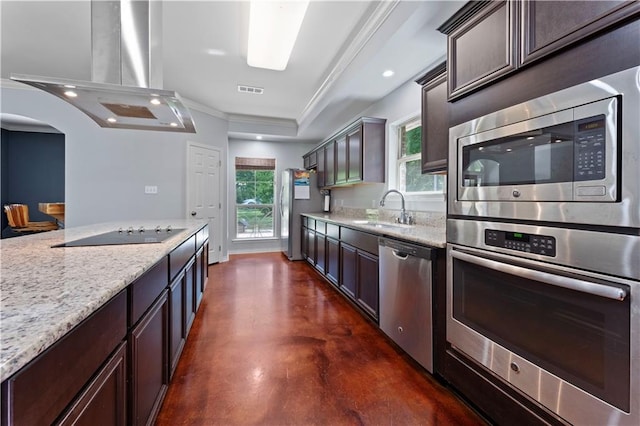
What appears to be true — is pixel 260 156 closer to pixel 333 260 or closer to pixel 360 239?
pixel 333 260

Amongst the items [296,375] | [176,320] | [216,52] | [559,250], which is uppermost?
[216,52]

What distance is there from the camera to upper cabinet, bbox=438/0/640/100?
101cm

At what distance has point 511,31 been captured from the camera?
131 cm

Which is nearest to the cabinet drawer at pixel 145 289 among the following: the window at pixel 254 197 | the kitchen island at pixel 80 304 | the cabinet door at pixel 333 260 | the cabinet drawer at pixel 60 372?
the kitchen island at pixel 80 304

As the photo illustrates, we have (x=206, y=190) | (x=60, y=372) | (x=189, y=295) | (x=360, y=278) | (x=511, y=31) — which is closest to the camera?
(x=60, y=372)

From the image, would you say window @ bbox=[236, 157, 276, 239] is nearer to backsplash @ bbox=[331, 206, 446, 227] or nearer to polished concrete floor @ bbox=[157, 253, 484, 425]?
backsplash @ bbox=[331, 206, 446, 227]

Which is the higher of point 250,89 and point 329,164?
point 250,89

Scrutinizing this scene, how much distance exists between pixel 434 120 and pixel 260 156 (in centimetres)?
450

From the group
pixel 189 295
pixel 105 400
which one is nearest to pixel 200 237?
pixel 189 295

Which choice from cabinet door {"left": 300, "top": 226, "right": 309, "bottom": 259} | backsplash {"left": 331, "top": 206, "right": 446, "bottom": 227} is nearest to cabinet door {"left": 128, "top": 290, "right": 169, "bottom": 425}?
backsplash {"left": 331, "top": 206, "right": 446, "bottom": 227}

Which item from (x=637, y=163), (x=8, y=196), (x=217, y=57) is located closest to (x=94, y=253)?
(x=637, y=163)

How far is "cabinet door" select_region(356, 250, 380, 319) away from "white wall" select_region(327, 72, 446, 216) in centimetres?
84

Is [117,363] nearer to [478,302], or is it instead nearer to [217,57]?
[478,302]

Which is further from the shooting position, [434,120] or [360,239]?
[360,239]
